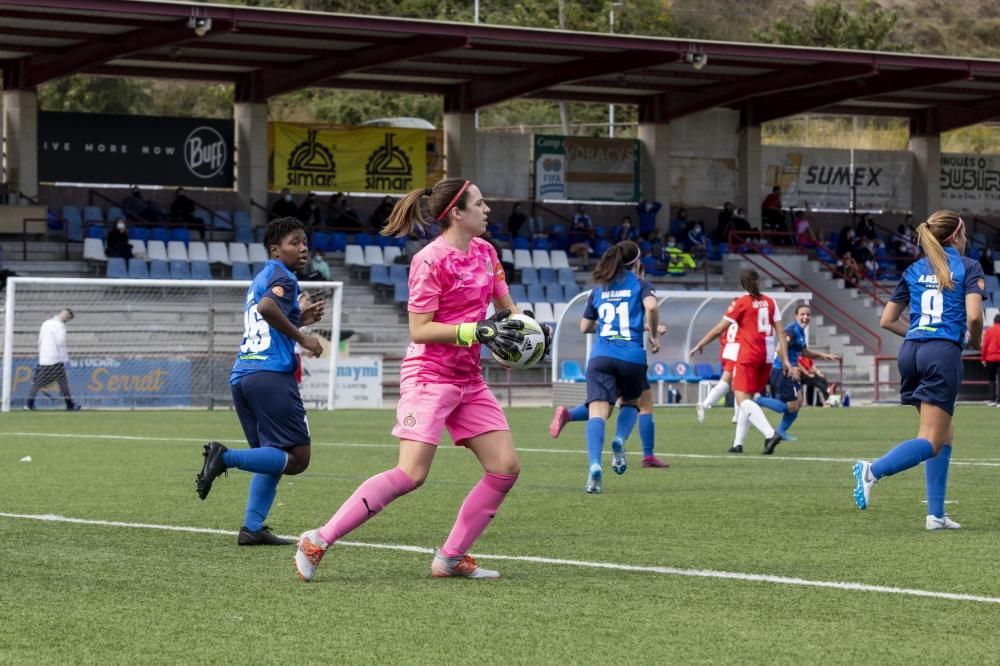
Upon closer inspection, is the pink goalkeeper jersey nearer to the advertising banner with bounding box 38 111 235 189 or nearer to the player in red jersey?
the player in red jersey

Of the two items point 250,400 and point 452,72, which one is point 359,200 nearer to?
point 452,72

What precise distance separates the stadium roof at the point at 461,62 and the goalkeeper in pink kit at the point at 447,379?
26.2 meters

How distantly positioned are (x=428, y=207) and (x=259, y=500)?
222cm

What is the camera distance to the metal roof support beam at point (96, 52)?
1345 inches

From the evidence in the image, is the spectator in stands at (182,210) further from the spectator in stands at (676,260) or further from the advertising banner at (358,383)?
the spectator in stands at (676,260)

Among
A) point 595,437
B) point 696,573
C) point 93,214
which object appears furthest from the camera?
point 93,214

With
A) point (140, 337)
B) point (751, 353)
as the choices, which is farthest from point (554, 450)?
point (140, 337)

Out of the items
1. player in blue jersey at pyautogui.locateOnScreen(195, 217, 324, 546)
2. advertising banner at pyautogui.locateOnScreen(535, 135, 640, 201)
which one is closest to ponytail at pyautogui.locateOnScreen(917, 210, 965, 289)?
player in blue jersey at pyautogui.locateOnScreen(195, 217, 324, 546)

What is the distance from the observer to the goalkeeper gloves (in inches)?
284

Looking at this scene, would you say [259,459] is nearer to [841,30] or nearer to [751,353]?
[751,353]

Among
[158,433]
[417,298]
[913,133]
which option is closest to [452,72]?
[913,133]

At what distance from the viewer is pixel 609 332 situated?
523 inches

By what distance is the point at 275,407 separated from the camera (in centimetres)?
901

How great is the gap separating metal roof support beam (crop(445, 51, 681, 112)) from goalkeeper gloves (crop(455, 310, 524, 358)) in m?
31.7
